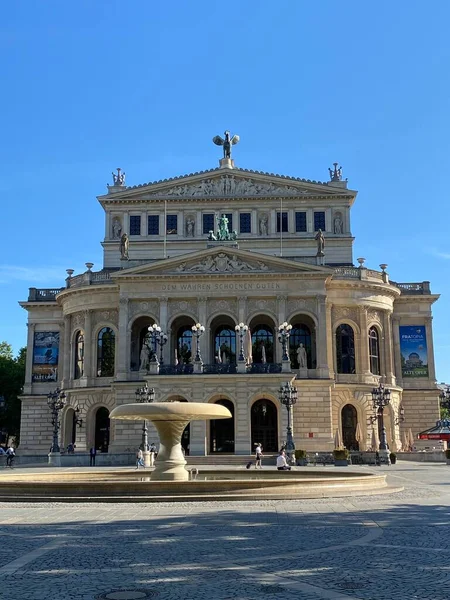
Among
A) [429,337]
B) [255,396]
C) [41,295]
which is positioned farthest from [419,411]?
[41,295]

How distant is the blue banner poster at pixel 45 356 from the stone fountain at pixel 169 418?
39.2 meters

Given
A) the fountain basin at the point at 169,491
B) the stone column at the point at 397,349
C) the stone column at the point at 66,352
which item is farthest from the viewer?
the stone column at the point at 397,349

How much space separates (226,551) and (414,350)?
52.5 m

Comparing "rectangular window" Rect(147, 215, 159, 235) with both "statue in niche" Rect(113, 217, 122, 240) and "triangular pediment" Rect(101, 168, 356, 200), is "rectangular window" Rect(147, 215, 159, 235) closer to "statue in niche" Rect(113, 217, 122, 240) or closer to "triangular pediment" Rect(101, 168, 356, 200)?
"triangular pediment" Rect(101, 168, 356, 200)

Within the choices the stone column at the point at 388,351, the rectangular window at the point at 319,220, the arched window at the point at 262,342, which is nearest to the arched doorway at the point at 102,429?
the arched window at the point at 262,342

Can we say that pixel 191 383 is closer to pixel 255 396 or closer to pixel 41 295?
pixel 255 396

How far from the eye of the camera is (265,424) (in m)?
53.6

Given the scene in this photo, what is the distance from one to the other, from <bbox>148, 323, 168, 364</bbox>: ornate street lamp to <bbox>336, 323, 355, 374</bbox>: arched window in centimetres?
1427

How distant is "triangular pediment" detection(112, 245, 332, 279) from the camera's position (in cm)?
5500

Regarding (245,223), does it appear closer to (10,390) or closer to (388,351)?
(388,351)

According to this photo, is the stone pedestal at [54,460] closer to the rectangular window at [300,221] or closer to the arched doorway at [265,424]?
the arched doorway at [265,424]

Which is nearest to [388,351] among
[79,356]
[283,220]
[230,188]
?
[283,220]

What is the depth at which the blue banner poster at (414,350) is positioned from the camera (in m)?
62.0

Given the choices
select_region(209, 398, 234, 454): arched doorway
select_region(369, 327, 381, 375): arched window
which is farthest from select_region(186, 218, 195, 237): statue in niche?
select_region(369, 327, 381, 375): arched window
